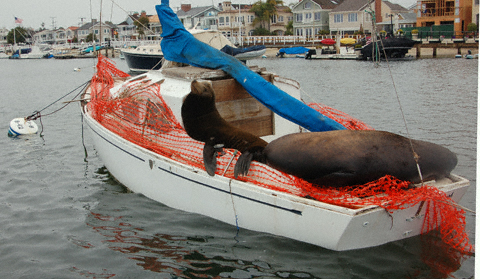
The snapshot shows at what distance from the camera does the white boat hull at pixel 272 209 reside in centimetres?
480

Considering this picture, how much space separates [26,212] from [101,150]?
1898 mm

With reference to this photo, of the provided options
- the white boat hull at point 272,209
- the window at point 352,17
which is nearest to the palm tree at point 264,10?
the window at point 352,17

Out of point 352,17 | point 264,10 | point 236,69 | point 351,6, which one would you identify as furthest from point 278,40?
point 236,69

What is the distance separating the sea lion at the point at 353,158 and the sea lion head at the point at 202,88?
155 cm

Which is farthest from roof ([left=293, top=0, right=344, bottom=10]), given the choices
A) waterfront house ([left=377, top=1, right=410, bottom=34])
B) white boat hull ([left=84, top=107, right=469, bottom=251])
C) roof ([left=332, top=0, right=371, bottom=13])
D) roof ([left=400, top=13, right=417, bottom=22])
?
white boat hull ([left=84, top=107, right=469, bottom=251])

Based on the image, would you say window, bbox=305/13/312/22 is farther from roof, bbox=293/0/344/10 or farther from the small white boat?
the small white boat

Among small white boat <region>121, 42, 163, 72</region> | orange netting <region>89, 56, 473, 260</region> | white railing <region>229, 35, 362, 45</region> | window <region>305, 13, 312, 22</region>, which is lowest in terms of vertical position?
orange netting <region>89, 56, 473, 260</region>

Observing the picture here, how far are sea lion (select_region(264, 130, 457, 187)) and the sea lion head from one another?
1552 millimetres

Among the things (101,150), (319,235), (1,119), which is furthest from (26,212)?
(1,119)

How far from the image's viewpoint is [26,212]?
7.58 meters

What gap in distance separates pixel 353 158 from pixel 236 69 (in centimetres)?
273

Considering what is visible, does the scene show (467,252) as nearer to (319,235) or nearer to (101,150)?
(319,235)

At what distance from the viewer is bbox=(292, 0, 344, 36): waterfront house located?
77500 mm

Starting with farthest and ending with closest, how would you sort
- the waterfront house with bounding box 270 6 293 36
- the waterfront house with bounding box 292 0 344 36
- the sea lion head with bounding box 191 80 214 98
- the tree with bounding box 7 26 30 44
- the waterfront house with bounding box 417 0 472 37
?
the tree with bounding box 7 26 30 44, the waterfront house with bounding box 270 6 293 36, the waterfront house with bounding box 292 0 344 36, the waterfront house with bounding box 417 0 472 37, the sea lion head with bounding box 191 80 214 98
